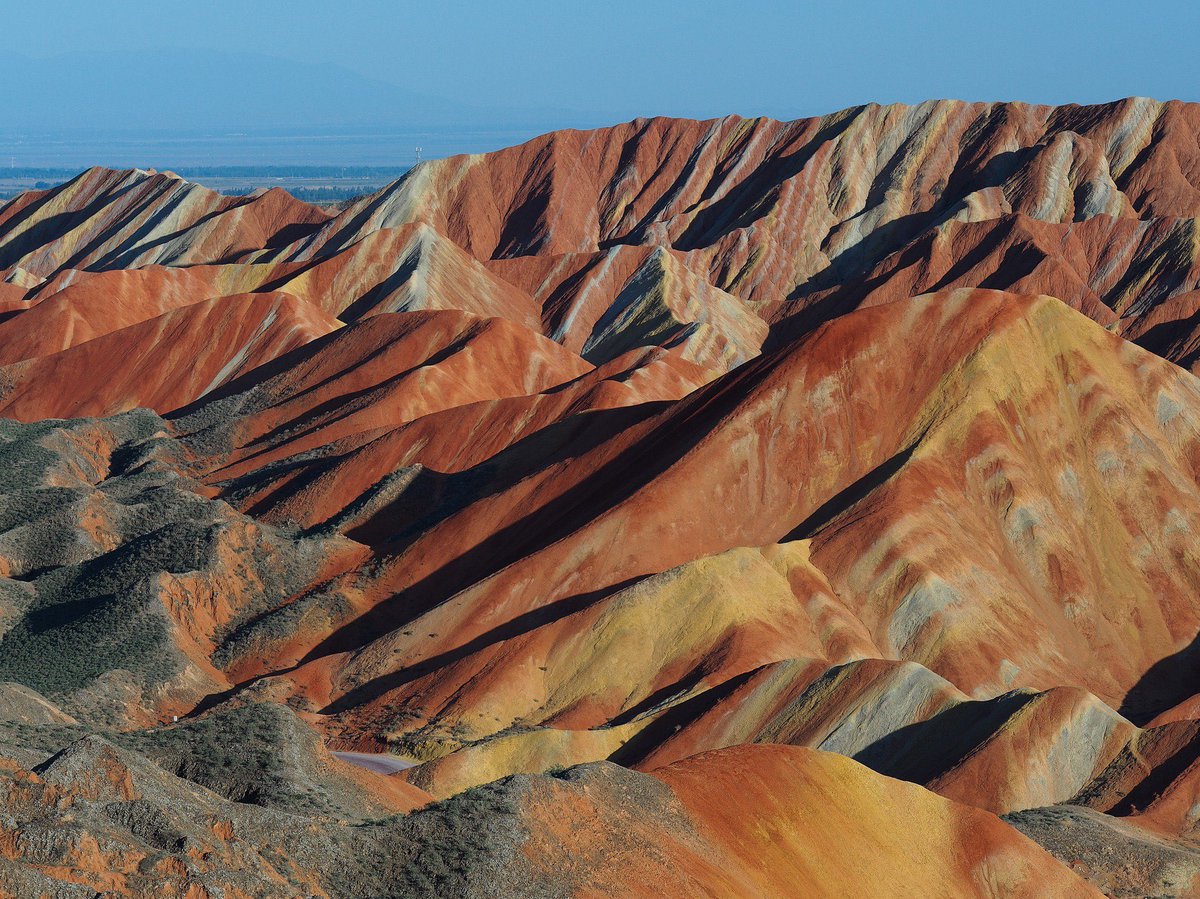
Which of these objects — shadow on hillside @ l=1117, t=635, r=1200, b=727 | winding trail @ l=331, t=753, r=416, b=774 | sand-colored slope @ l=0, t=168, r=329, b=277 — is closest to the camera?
winding trail @ l=331, t=753, r=416, b=774

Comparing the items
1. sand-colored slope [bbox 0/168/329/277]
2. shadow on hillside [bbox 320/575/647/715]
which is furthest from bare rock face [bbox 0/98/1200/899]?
sand-colored slope [bbox 0/168/329/277]

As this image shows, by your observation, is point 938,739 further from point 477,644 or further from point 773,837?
point 477,644

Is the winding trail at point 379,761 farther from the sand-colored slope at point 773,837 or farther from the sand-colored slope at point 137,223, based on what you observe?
the sand-colored slope at point 137,223

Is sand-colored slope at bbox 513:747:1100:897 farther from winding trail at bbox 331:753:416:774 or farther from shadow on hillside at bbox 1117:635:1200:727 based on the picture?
shadow on hillside at bbox 1117:635:1200:727

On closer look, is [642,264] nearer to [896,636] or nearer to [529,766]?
[896,636]

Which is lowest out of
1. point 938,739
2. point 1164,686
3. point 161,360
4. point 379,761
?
point 161,360

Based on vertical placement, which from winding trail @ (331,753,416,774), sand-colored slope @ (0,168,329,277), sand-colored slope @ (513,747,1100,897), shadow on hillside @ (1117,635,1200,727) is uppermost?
sand-colored slope @ (513,747,1100,897)

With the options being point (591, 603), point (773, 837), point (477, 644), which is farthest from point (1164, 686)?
point (773, 837)

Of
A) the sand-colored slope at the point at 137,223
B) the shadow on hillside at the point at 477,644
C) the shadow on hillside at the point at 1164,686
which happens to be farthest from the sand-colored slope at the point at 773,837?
the sand-colored slope at the point at 137,223

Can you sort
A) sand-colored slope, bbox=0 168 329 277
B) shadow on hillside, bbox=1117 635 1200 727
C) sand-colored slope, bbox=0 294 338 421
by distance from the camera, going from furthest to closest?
sand-colored slope, bbox=0 168 329 277 < sand-colored slope, bbox=0 294 338 421 < shadow on hillside, bbox=1117 635 1200 727
